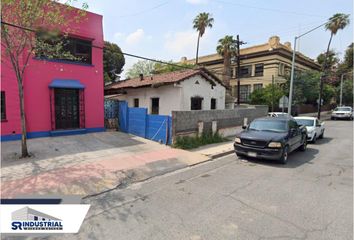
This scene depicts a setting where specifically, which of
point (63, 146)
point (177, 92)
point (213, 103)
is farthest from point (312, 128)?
point (63, 146)

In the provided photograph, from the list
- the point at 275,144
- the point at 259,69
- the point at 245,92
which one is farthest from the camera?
the point at 245,92

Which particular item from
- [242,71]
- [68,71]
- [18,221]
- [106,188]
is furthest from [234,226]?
[242,71]

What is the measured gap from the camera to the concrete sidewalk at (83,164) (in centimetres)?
554

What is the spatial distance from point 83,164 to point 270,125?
7.31 m

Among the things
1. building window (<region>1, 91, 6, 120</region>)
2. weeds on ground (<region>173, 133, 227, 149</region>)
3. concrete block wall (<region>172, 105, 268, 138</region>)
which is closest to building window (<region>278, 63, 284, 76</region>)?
concrete block wall (<region>172, 105, 268, 138</region>)

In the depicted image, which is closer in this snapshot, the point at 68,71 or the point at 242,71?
the point at 68,71

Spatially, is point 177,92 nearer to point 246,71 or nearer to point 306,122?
point 306,122

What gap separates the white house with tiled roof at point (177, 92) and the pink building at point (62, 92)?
13.9 ft

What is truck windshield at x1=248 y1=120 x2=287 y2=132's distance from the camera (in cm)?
865

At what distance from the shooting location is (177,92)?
49.4ft

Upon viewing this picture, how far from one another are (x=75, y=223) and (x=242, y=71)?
35.7m

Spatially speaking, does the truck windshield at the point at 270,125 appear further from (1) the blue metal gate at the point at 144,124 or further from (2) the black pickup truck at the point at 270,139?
(1) the blue metal gate at the point at 144,124

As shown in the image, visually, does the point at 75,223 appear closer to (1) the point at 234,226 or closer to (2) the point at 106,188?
(2) the point at 106,188

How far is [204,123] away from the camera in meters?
12.0
